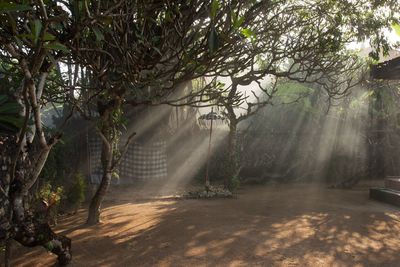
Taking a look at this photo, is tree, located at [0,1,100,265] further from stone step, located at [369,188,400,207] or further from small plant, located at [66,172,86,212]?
stone step, located at [369,188,400,207]

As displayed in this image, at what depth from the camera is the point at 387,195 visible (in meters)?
10.2

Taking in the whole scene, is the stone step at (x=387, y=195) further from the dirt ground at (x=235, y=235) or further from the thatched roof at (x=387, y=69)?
the thatched roof at (x=387, y=69)

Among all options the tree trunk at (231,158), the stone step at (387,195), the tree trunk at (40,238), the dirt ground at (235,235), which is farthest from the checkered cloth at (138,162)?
the tree trunk at (40,238)

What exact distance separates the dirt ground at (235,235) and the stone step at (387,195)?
1.85 feet

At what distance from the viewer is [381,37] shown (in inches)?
417


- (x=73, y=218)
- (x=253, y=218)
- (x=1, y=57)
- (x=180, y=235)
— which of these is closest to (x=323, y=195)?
(x=253, y=218)

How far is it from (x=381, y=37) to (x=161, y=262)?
9447 millimetres

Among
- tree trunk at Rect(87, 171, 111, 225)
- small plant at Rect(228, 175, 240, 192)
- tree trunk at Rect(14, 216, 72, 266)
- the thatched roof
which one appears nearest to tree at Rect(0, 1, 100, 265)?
tree trunk at Rect(14, 216, 72, 266)

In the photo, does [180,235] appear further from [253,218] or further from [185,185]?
[185,185]

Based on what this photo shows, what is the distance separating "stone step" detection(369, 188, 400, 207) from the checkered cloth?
8602mm

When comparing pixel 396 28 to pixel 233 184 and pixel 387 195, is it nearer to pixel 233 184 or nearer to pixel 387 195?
pixel 387 195

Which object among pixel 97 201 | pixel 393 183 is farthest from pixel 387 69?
pixel 97 201

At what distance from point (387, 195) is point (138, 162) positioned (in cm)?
945

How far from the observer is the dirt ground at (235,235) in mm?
5000
